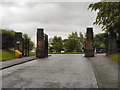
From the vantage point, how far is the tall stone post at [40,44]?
62.8ft

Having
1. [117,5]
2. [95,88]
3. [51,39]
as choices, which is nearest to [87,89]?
[95,88]

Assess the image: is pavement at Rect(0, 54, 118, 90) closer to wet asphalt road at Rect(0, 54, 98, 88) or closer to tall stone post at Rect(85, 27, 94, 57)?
wet asphalt road at Rect(0, 54, 98, 88)

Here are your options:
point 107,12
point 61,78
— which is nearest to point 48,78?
point 61,78

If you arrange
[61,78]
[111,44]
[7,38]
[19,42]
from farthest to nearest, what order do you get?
[7,38] < [19,42] < [111,44] < [61,78]

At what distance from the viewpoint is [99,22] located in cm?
1042

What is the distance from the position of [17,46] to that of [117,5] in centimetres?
1501

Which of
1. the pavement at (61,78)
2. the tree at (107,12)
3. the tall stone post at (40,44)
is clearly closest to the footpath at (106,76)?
the pavement at (61,78)

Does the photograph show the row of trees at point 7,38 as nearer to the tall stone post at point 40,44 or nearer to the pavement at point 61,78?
the tall stone post at point 40,44

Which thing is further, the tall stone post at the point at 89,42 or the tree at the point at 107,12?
the tall stone post at the point at 89,42

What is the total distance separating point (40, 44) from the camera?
19172 millimetres

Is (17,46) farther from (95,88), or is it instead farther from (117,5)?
(95,88)

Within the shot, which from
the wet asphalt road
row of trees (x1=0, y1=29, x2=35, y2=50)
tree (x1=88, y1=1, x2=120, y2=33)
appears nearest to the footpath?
the wet asphalt road

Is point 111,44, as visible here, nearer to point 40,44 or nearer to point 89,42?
point 89,42

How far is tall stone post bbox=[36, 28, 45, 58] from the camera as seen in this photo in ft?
62.8
